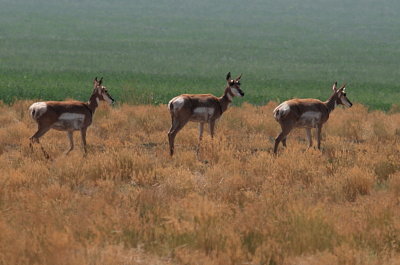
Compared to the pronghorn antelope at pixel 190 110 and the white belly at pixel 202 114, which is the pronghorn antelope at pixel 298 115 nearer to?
the pronghorn antelope at pixel 190 110

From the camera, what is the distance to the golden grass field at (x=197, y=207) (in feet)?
26.2

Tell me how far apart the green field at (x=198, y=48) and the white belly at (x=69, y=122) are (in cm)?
1128

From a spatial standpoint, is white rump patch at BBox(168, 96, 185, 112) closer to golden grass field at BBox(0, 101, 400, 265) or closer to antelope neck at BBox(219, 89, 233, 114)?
golden grass field at BBox(0, 101, 400, 265)

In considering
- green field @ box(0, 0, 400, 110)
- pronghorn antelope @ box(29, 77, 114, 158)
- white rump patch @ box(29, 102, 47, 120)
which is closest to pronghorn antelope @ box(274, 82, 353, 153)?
pronghorn antelope @ box(29, 77, 114, 158)

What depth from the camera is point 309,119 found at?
16203 millimetres

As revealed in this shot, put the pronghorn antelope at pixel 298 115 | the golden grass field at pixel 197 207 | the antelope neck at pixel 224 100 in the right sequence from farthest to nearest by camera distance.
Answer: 1. the antelope neck at pixel 224 100
2. the pronghorn antelope at pixel 298 115
3. the golden grass field at pixel 197 207

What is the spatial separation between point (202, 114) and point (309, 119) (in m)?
2.43

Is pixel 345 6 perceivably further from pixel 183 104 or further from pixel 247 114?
pixel 183 104

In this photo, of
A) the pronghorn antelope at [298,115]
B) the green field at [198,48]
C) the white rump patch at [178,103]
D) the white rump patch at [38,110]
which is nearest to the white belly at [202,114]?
the white rump patch at [178,103]

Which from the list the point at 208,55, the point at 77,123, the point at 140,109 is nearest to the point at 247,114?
the point at 140,109

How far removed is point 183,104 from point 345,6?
94.5 m

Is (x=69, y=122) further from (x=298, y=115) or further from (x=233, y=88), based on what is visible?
(x=298, y=115)

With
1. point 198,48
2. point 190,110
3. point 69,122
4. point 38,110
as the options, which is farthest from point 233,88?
point 198,48

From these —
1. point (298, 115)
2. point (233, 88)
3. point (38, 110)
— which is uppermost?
point (233, 88)
